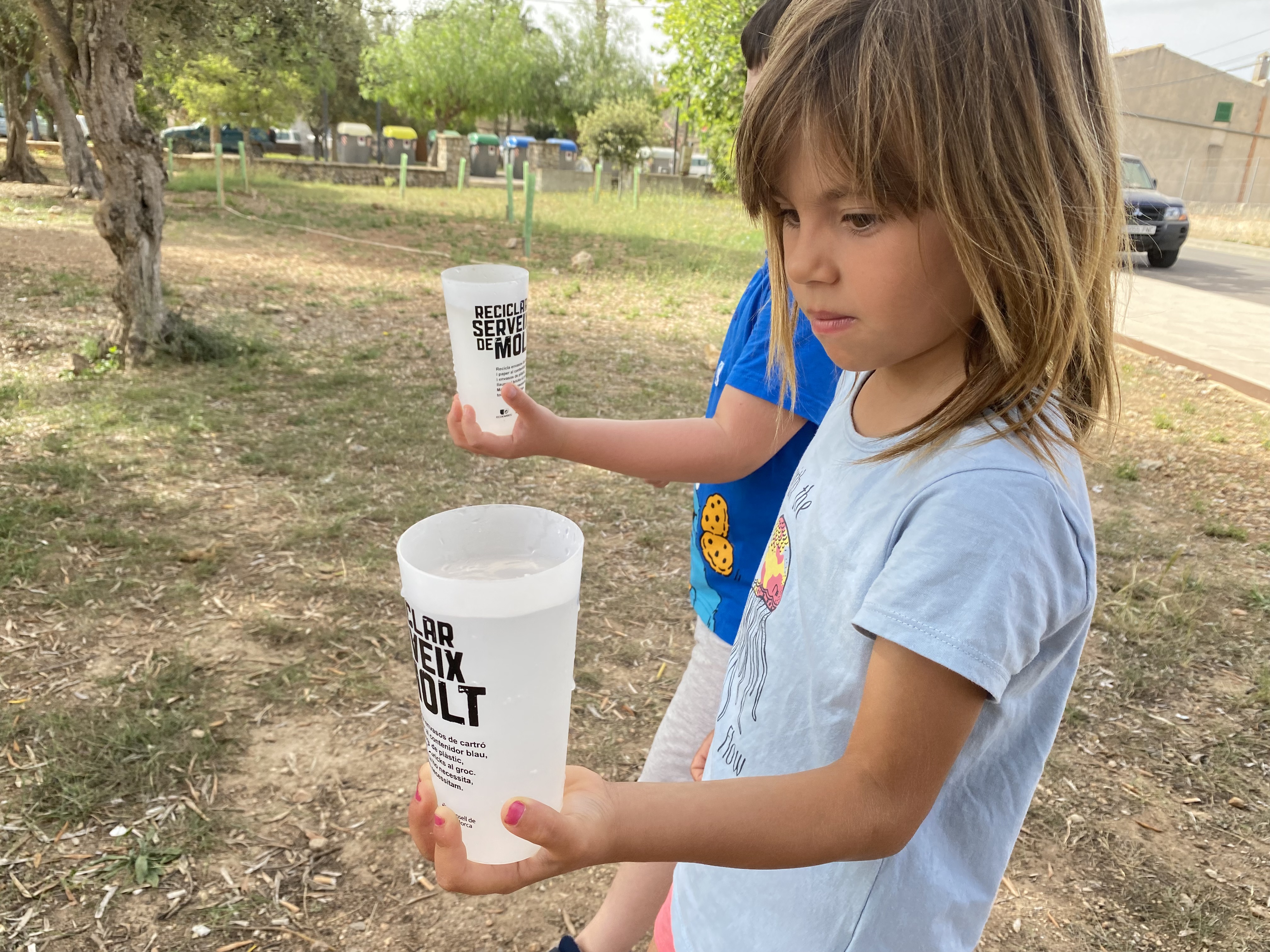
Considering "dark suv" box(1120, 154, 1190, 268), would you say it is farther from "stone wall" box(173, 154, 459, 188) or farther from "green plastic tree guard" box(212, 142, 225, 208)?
"stone wall" box(173, 154, 459, 188)

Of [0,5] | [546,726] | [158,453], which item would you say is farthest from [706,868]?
[0,5]

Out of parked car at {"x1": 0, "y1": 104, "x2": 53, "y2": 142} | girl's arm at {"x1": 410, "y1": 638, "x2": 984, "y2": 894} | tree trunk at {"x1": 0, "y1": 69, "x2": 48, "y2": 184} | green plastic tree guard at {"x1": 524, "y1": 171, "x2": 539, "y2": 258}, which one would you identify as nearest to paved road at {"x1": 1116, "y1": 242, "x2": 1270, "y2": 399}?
girl's arm at {"x1": 410, "y1": 638, "x2": 984, "y2": 894}

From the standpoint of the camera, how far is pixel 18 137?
1938 cm

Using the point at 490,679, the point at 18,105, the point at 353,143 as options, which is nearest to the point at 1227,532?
the point at 490,679

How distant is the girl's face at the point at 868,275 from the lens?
92 centimetres

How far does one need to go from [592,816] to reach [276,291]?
31.8ft

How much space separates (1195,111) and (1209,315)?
34495mm

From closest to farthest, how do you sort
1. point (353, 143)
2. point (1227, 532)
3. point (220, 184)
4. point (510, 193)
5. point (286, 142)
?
point (1227, 532), point (510, 193), point (220, 184), point (353, 143), point (286, 142)

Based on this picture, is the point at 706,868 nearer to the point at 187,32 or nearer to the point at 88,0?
the point at 88,0

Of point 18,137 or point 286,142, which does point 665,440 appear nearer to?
point 18,137

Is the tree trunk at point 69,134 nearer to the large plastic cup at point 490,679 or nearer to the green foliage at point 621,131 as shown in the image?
the green foliage at point 621,131

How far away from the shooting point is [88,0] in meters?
5.88

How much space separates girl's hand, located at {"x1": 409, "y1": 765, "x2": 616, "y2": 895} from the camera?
2.75 feet

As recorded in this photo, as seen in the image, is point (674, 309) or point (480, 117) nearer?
point (674, 309)
